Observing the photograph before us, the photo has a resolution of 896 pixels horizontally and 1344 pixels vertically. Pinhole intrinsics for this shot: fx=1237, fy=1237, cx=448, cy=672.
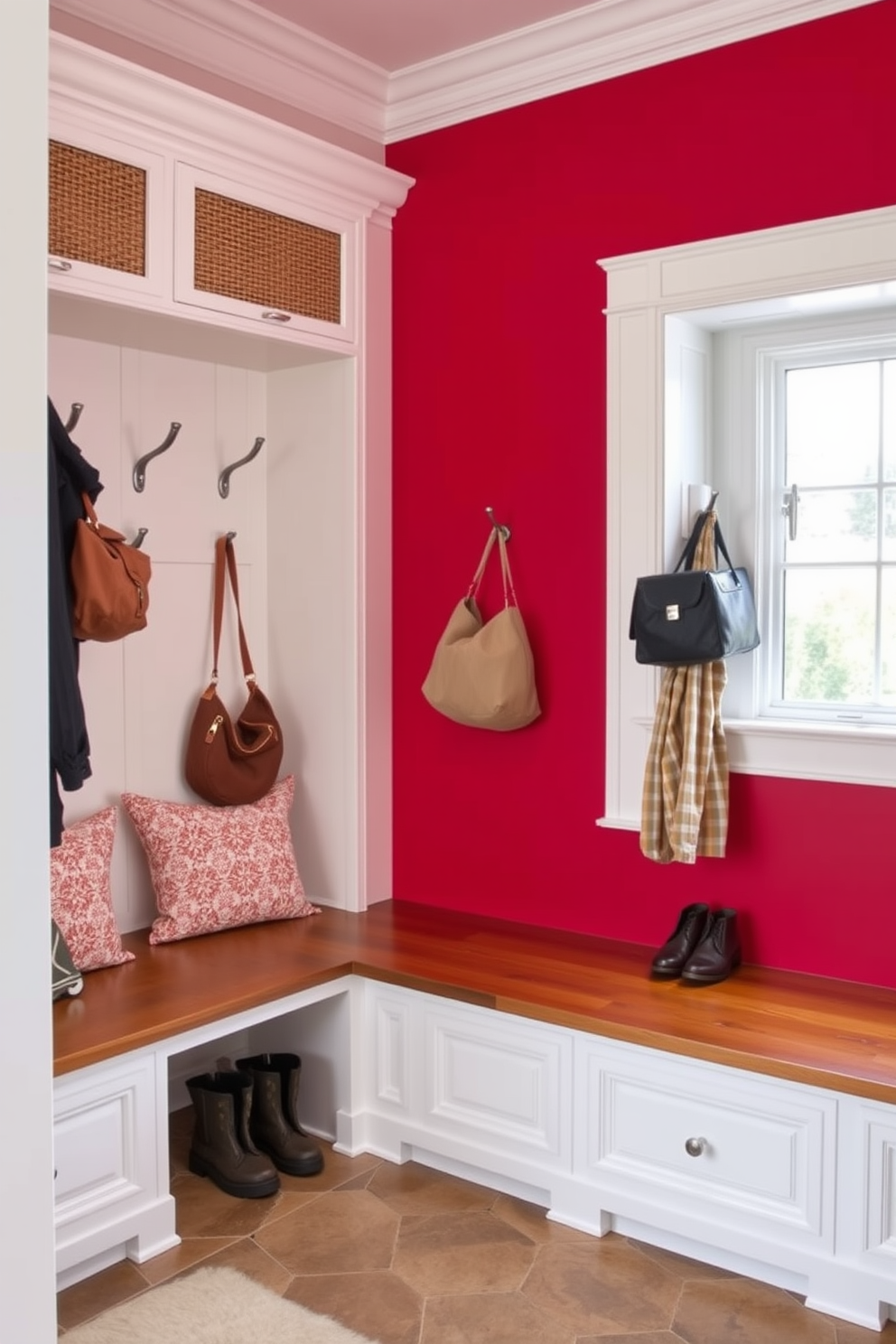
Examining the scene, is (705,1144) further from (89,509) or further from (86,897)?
(89,509)

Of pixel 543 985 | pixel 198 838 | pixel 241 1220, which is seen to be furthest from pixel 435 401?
pixel 241 1220

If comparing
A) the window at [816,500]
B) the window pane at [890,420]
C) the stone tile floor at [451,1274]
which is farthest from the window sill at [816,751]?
the stone tile floor at [451,1274]

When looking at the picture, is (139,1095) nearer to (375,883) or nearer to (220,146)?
(375,883)

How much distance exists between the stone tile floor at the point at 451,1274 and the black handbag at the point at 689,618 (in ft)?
4.12

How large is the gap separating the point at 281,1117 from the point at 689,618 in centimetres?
153

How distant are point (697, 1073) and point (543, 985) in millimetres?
441

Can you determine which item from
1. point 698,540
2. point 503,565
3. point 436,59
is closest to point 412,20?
point 436,59

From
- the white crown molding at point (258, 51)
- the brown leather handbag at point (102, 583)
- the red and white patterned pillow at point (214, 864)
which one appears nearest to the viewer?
the brown leather handbag at point (102, 583)

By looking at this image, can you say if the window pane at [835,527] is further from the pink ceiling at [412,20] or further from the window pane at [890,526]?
the pink ceiling at [412,20]

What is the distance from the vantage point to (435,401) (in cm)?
342

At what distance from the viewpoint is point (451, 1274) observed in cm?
246

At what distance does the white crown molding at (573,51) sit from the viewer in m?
2.80

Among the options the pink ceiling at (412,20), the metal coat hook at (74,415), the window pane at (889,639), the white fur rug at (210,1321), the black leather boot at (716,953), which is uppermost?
the pink ceiling at (412,20)

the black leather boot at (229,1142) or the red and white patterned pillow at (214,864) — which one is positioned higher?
the red and white patterned pillow at (214,864)
